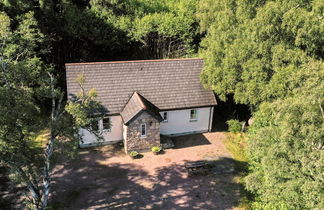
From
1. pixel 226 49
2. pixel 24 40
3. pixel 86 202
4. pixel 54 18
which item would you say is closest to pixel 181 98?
pixel 226 49

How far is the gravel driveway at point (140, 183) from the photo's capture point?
1942cm

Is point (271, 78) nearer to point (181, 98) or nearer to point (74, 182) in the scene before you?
point (181, 98)

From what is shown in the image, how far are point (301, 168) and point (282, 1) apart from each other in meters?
12.5

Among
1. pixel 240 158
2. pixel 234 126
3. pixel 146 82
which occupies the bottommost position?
pixel 240 158

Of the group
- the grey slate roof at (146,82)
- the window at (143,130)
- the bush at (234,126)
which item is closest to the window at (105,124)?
the grey slate roof at (146,82)

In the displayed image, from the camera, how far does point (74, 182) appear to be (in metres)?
21.0

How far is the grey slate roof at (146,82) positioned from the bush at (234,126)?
9.37 feet

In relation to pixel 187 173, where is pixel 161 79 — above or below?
above

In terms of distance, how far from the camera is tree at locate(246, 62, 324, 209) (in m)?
12.5

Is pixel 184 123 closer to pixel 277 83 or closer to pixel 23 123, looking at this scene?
pixel 277 83

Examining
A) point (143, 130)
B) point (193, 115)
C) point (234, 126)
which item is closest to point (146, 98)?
point (143, 130)

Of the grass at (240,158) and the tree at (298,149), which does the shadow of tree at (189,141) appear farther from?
the tree at (298,149)

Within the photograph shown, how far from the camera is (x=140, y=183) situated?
2120 centimetres

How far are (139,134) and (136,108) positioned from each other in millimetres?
2171
